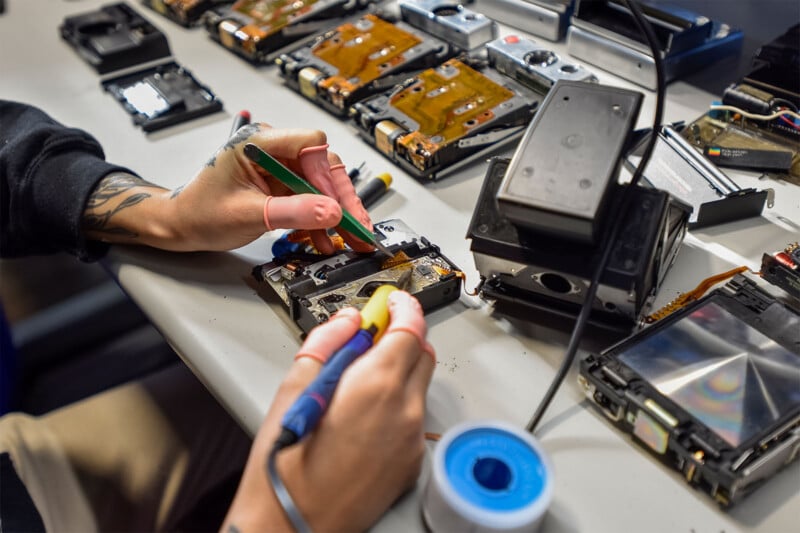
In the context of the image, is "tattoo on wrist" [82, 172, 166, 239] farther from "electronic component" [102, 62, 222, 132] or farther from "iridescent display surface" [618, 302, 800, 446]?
"iridescent display surface" [618, 302, 800, 446]

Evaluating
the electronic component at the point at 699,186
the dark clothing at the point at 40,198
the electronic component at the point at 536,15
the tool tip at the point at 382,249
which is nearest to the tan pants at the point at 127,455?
the dark clothing at the point at 40,198

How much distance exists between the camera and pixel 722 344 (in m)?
0.71

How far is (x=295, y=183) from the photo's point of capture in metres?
0.86

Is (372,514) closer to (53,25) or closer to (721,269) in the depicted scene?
(721,269)

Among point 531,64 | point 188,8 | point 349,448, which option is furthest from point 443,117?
point 188,8

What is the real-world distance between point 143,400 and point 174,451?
11cm

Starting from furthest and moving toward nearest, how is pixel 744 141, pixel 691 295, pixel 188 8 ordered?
pixel 188 8, pixel 744 141, pixel 691 295

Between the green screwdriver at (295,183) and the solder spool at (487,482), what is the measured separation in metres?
0.33

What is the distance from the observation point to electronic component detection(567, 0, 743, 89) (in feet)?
4.02

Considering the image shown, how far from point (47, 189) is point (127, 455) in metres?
0.40

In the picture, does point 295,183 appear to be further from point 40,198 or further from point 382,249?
point 40,198

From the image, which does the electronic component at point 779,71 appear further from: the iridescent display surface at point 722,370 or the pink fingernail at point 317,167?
the pink fingernail at point 317,167

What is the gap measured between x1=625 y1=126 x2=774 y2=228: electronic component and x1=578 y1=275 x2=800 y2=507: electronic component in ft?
0.65

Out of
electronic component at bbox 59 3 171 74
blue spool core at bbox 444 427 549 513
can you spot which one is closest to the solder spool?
blue spool core at bbox 444 427 549 513
